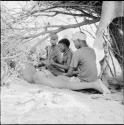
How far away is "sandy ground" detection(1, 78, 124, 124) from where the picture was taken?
3.18 m

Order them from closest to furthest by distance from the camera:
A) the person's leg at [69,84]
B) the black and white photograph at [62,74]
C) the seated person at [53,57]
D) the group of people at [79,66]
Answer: the black and white photograph at [62,74]
the group of people at [79,66]
the person's leg at [69,84]
the seated person at [53,57]

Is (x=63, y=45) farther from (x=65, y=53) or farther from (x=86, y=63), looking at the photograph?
(x=86, y=63)

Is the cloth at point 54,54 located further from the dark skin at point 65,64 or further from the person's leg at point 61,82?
the person's leg at point 61,82

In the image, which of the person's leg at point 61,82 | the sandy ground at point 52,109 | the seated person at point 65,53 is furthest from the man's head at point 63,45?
the sandy ground at point 52,109

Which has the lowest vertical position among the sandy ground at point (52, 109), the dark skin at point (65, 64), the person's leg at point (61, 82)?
the sandy ground at point (52, 109)

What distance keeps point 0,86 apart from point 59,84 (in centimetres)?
97

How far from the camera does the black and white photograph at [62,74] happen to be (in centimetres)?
336

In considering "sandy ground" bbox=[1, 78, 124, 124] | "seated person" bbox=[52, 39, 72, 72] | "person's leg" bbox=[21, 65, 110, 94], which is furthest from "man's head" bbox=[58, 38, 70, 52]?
"sandy ground" bbox=[1, 78, 124, 124]

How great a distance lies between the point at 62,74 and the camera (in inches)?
205

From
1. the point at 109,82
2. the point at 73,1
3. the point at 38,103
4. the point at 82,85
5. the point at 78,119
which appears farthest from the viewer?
the point at 109,82

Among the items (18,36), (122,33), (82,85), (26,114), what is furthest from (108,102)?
(18,36)

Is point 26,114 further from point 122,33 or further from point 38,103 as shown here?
point 122,33

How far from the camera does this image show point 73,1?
5258mm

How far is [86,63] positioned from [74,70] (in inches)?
11.5
